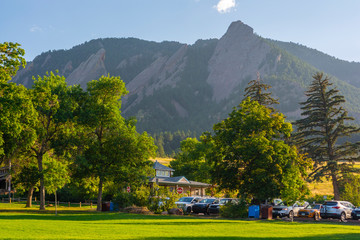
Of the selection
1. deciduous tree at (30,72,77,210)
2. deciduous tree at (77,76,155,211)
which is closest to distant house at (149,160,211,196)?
deciduous tree at (77,76,155,211)

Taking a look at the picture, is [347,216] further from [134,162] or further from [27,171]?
[27,171]

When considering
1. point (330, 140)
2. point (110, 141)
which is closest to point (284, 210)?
point (110, 141)

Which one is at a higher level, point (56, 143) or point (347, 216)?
point (56, 143)

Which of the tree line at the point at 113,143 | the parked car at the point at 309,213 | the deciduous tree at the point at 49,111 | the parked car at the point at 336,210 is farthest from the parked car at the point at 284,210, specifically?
the deciduous tree at the point at 49,111

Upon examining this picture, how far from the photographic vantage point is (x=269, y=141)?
31.7m

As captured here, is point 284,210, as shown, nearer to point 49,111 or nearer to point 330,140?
point 330,140

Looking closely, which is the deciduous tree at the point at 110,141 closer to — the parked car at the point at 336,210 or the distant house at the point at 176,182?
the parked car at the point at 336,210

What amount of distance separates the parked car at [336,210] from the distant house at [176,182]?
103ft

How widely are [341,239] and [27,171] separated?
3275 cm

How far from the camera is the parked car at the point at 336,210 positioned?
1278 inches

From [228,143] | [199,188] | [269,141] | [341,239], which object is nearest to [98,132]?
[228,143]

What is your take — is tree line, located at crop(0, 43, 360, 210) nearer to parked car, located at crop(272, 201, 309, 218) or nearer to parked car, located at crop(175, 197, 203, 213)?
parked car, located at crop(272, 201, 309, 218)

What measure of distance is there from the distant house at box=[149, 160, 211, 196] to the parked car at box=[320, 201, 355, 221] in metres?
31.5

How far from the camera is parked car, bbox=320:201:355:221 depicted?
3247 cm
